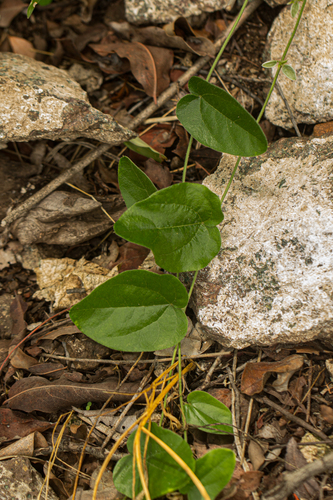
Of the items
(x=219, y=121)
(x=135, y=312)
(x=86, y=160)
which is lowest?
(x=135, y=312)

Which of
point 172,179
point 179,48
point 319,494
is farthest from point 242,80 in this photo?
point 319,494

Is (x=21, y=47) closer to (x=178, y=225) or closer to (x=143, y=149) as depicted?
(x=143, y=149)

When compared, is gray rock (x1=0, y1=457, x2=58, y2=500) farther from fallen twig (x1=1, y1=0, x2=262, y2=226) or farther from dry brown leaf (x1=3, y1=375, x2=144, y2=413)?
fallen twig (x1=1, y1=0, x2=262, y2=226)

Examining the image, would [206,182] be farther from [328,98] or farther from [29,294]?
[29,294]

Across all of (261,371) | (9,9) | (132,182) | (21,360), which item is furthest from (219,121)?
(9,9)

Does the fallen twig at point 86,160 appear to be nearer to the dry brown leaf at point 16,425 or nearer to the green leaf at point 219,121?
the green leaf at point 219,121

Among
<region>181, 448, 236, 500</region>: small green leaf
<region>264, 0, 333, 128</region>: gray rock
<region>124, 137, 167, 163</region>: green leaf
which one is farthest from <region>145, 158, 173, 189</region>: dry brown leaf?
<region>181, 448, 236, 500</region>: small green leaf

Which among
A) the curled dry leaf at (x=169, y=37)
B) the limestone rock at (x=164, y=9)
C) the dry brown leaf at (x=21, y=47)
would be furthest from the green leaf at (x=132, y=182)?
the dry brown leaf at (x=21, y=47)
